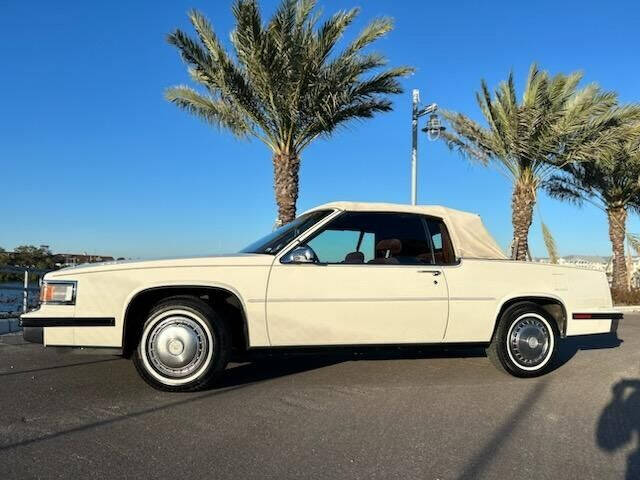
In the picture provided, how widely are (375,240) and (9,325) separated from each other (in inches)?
248

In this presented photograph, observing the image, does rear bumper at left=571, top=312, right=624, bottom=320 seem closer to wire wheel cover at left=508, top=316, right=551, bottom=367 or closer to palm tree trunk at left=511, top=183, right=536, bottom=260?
wire wheel cover at left=508, top=316, right=551, bottom=367

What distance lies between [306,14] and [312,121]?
102 inches

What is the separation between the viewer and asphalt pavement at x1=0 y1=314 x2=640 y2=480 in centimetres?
353

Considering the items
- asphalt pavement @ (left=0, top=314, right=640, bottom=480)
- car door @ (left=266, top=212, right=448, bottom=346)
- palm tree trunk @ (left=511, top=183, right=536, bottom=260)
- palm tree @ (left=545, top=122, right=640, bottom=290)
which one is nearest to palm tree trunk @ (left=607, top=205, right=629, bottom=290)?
palm tree @ (left=545, top=122, right=640, bottom=290)

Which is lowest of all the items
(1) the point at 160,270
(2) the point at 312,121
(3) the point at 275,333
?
(3) the point at 275,333

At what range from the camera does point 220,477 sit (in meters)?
3.33

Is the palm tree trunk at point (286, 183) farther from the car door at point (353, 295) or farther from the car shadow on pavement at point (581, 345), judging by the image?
the car door at point (353, 295)

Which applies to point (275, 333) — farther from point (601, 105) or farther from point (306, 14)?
point (601, 105)

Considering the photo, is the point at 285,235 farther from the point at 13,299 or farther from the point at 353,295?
the point at 13,299

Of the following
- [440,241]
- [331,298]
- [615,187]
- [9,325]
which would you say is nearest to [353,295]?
[331,298]

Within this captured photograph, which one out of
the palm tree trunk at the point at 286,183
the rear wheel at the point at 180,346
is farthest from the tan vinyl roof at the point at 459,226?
the palm tree trunk at the point at 286,183

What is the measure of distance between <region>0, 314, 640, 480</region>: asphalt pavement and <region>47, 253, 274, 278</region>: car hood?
1090 mm

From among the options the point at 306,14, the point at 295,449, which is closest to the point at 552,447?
the point at 295,449

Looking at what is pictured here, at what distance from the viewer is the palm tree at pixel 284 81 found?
1257cm
